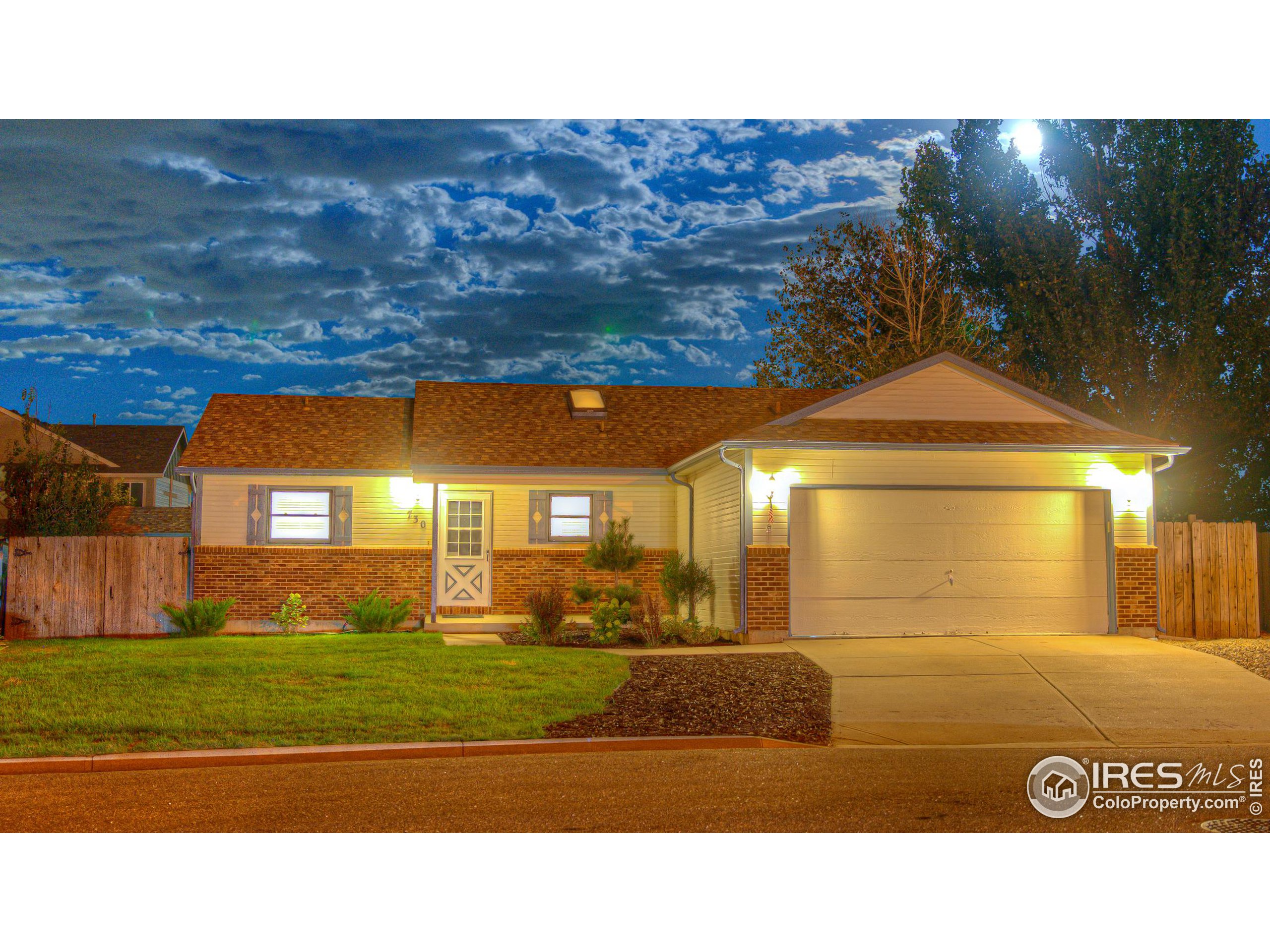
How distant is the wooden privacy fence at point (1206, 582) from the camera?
16.7 m

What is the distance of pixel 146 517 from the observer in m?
32.5

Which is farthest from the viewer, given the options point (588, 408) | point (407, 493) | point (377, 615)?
point (588, 408)

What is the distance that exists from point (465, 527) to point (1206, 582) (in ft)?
40.7

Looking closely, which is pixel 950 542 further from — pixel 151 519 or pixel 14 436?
pixel 151 519

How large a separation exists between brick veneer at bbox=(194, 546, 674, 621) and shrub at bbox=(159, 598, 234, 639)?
1.38 meters

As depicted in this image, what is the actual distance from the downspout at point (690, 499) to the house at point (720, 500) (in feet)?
0.26

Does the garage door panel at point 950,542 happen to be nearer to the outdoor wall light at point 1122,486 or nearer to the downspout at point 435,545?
the outdoor wall light at point 1122,486

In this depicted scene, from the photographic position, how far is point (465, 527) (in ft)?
64.9

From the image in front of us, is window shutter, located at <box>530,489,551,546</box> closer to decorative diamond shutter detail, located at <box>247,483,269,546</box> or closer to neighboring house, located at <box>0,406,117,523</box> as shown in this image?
decorative diamond shutter detail, located at <box>247,483,269,546</box>

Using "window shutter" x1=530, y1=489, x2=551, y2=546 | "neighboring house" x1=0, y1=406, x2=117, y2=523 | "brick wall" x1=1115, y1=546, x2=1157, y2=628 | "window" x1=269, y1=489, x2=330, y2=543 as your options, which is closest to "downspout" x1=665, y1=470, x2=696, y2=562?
"window shutter" x1=530, y1=489, x2=551, y2=546

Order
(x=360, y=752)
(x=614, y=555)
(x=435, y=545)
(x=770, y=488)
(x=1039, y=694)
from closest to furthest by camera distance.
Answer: (x=360, y=752) < (x=1039, y=694) < (x=770, y=488) < (x=614, y=555) < (x=435, y=545)

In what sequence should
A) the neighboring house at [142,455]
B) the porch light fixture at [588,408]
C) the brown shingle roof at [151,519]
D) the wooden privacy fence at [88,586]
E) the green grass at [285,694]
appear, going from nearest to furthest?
the green grass at [285,694]
the wooden privacy fence at [88,586]
the porch light fixture at [588,408]
the brown shingle roof at [151,519]
the neighboring house at [142,455]

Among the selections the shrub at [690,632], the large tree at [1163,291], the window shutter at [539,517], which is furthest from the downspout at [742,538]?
the large tree at [1163,291]

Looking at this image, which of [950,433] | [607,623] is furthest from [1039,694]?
[607,623]
